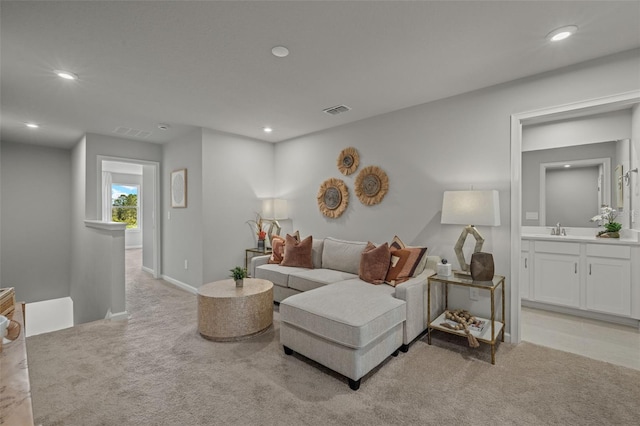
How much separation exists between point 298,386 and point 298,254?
196cm

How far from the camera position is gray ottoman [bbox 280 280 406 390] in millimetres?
2057

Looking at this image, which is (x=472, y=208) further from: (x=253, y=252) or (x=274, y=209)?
(x=253, y=252)

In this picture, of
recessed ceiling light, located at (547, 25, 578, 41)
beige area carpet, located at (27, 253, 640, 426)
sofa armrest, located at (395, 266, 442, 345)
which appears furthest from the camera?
sofa armrest, located at (395, 266, 442, 345)

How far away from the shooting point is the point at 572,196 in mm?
3873

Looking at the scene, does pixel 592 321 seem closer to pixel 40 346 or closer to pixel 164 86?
pixel 164 86

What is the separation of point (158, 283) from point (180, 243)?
0.91 metres

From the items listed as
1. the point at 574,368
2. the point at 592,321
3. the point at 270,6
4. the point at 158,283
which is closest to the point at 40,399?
the point at 270,6

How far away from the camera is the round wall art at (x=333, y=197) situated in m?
4.20

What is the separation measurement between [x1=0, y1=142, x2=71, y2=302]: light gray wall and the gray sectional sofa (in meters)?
5.64

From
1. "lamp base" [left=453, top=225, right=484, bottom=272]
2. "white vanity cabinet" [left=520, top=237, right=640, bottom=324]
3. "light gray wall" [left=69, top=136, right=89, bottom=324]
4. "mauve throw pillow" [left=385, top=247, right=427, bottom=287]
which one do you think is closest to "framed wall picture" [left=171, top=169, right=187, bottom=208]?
"light gray wall" [left=69, top=136, right=89, bottom=324]

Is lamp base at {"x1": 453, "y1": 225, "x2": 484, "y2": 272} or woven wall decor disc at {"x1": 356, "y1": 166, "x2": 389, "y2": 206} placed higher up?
woven wall decor disc at {"x1": 356, "y1": 166, "x2": 389, "y2": 206}

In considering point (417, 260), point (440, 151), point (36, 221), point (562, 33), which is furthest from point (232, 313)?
point (36, 221)

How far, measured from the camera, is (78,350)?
2598 millimetres

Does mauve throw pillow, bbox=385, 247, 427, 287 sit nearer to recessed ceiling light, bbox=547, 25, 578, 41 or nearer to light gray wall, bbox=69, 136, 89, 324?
recessed ceiling light, bbox=547, 25, 578, 41
